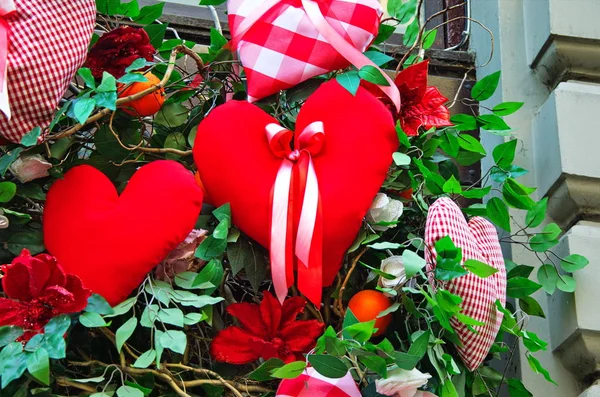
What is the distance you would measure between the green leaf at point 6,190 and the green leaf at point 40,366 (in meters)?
0.21

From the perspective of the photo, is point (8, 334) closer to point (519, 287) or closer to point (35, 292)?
point (35, 292)

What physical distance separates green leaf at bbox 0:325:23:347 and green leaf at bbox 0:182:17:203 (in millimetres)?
169

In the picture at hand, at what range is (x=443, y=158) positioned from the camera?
1.29 meters

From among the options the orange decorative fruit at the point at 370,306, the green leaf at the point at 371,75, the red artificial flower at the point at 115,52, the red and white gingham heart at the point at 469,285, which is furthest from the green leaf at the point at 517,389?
the red artificial flower at the point at 115,52

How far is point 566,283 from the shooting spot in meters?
1.31

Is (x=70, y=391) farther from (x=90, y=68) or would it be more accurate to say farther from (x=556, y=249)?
(x=556, y=249)

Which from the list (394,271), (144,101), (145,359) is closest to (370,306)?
(394,271)

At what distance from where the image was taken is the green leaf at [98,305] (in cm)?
101

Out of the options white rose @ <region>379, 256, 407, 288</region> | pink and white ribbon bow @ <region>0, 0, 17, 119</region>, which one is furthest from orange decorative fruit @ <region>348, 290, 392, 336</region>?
pink and white ribbon bow @ <region>0, 0, 17, 119</region>

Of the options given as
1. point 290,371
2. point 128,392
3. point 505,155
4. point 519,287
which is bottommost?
point 128,392

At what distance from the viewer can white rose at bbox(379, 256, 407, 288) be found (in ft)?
3.63

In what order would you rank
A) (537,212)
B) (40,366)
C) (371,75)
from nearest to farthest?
(40,366)
(371,75)
(537,212)

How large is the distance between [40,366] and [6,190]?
23 cm

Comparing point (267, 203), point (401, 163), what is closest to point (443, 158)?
point (401, 163)
